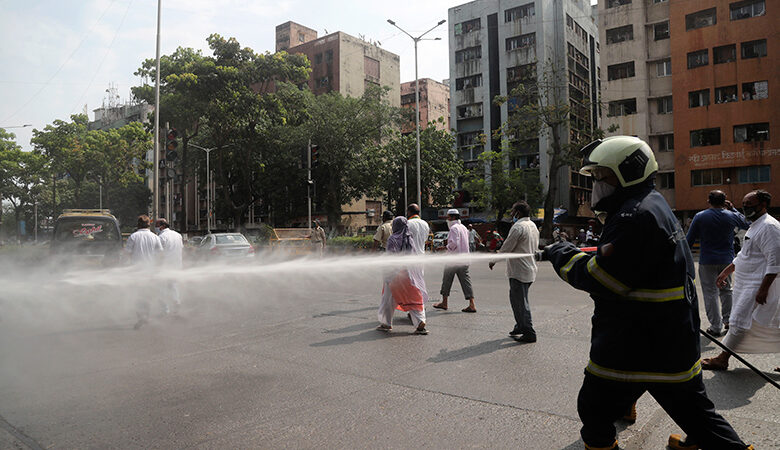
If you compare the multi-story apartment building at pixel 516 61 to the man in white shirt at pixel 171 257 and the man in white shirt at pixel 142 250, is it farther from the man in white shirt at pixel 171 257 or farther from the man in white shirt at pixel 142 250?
the man in white shirt at pixel 142 250

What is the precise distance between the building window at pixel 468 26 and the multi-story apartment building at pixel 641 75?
12.9 metres

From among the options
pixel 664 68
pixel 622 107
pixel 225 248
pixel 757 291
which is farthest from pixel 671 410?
pixel 664 68

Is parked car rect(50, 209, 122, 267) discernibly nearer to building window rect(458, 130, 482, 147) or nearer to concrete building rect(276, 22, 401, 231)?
concrete building rect(276, 22, 401, 231)

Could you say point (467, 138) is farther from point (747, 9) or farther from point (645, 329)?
point (645, 329)

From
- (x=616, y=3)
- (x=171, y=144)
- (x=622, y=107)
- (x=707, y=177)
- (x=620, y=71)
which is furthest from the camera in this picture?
(x=616, y=3)

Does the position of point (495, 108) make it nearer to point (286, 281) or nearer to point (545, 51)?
point (545, 51)

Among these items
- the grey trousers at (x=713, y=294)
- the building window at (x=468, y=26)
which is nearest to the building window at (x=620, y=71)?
the building window at (x=468, y=26)

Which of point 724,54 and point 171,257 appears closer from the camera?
point 171,257

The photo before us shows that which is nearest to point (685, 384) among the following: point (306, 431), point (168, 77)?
point (306, 431)

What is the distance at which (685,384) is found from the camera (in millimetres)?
2461

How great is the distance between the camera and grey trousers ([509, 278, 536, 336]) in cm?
632

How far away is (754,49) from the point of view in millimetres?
32906

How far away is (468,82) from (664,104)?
60.2 feet

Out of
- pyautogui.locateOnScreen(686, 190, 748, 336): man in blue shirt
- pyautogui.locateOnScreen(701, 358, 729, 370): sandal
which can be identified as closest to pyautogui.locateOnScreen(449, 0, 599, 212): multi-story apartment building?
pyautogui.locateOnScreen(686, 190, 748, 336): man in blue shirt
